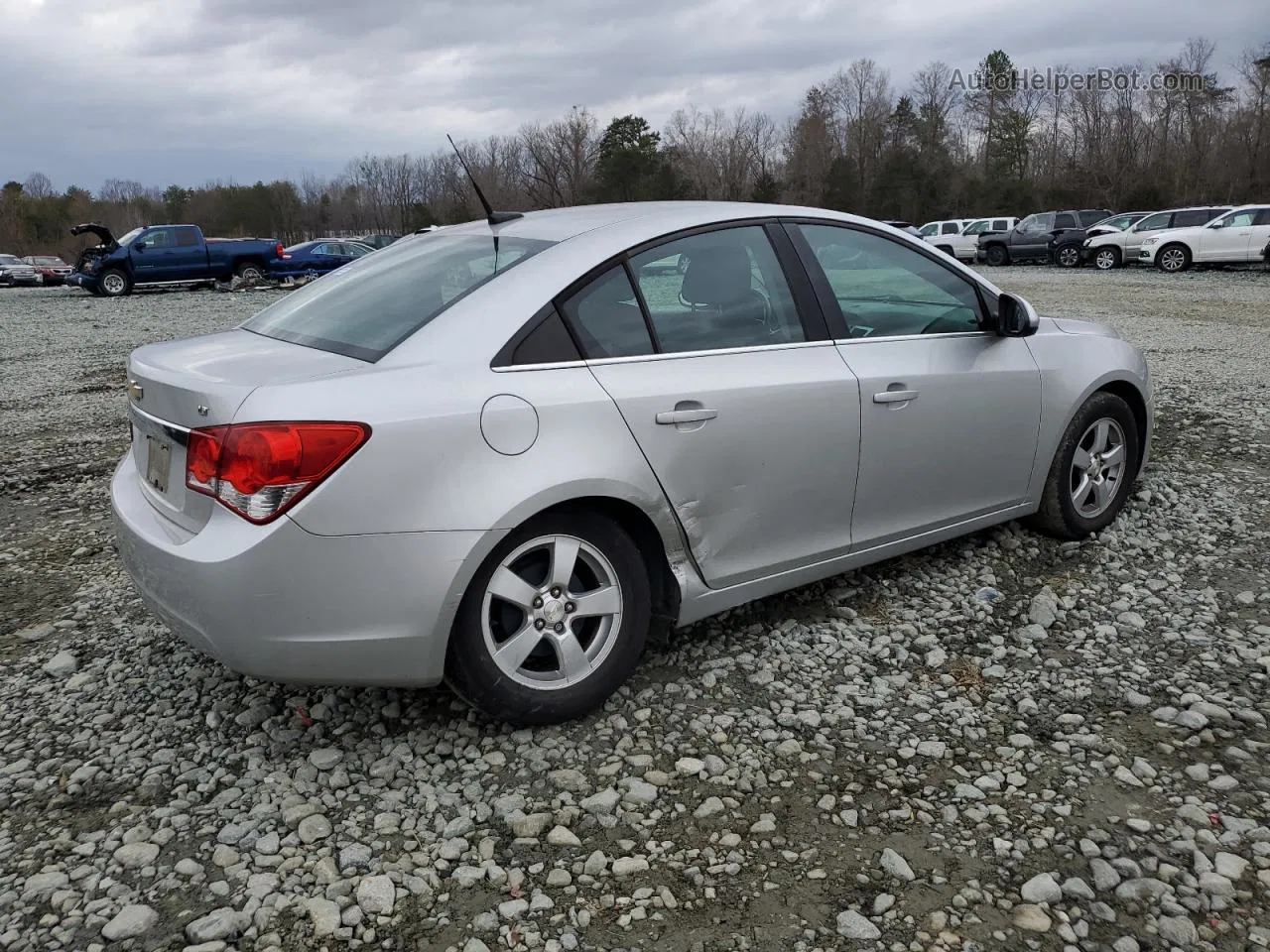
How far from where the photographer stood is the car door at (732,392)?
10.5ft

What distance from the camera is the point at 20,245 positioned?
7750cm

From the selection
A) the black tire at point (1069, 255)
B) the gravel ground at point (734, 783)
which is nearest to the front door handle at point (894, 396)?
the gravel ground at point (734, 783)

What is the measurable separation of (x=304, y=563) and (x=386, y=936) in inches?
37.3

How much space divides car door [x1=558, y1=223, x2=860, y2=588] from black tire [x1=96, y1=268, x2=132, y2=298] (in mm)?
27006

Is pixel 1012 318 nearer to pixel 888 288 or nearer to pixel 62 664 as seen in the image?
pixel 888 288

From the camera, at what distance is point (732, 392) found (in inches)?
132

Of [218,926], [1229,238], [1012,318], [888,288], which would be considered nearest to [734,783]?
[218,926]

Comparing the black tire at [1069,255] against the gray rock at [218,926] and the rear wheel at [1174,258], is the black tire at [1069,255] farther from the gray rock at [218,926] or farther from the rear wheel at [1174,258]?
the gray rock at [218,926]

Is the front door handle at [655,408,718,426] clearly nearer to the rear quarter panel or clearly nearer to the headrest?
the headrest

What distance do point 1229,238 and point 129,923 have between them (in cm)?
2736

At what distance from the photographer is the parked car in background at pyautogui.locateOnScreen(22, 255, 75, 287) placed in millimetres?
40750

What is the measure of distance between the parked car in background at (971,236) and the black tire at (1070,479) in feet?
105

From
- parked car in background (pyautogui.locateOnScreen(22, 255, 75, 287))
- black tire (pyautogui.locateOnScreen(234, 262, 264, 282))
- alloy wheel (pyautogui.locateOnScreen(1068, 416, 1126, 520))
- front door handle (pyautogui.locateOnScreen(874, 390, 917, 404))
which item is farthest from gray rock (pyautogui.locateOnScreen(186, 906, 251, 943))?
parked car in background (pyautogui.locateOnScreen(22, 255, 75, 287))

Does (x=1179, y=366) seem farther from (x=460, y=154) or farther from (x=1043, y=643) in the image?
(x=460, y=154)
